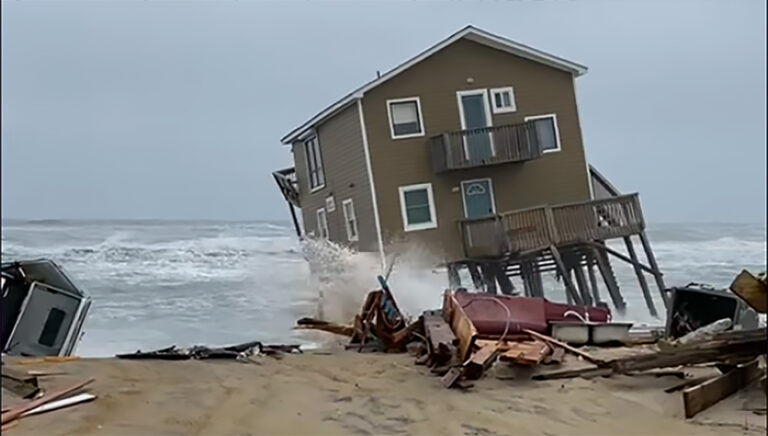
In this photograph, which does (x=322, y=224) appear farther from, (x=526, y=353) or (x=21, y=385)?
(x=21, y=385)

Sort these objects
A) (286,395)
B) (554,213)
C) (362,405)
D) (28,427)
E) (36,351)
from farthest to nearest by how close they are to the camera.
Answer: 1. (554,213)
2. (36,351)
3. (286,395)
4. (362,405)
5. (28,427)

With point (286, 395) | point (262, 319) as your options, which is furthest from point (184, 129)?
point (286, 395)

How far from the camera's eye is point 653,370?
6176 millimetres

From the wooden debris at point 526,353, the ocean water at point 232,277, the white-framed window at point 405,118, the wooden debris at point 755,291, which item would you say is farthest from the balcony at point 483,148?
the wooden debris at point 755,291

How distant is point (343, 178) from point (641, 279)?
299 inches

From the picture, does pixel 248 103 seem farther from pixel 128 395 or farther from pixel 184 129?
pixel 128 395

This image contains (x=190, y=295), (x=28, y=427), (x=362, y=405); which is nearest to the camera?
(x=28, y=427)

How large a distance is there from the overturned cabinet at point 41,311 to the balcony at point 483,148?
885cm

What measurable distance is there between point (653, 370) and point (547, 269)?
511 inches

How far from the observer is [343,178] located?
19.0 metres

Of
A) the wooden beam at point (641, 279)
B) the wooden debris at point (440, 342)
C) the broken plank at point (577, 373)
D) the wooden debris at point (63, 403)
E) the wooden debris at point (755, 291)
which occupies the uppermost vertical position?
the wooden debris at point (755, 291)

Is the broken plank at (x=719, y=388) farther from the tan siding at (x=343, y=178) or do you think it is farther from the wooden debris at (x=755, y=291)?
the tan siding at (x=343, y=178)

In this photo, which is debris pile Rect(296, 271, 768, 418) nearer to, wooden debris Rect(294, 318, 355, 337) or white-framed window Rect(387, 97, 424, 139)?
wooden debris Rect(294, 318, 355, 337)

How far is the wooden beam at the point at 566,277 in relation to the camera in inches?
677
